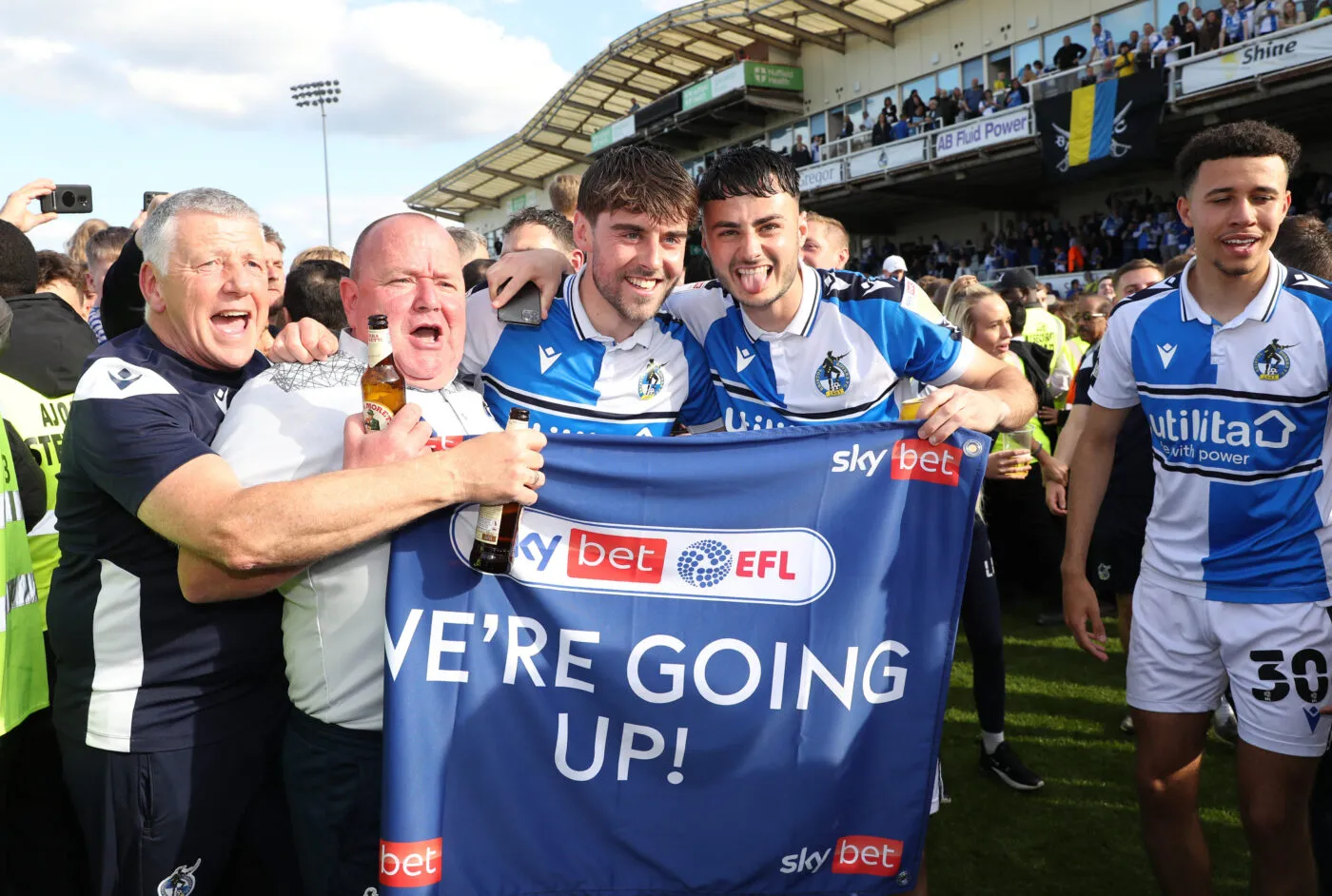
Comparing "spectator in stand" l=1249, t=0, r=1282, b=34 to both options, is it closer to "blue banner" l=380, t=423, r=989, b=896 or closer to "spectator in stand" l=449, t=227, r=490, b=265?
"spectator in stand" l=449, t=227, r=490, b=265

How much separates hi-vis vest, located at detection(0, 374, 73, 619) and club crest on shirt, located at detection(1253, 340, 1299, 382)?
3845 millimetres

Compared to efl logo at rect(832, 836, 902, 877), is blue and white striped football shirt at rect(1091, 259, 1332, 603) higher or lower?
higher

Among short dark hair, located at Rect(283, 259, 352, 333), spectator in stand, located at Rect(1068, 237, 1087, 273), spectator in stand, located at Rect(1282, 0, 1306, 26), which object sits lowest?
short dark hair, located at Rect(283, 259, 352, 333)

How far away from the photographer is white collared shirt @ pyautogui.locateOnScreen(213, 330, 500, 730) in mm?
2107

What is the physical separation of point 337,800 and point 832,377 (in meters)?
1.91

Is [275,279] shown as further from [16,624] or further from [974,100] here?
[974,100]

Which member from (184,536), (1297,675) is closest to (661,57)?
(1297,675)

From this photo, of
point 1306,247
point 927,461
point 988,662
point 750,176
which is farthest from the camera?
point 988,662

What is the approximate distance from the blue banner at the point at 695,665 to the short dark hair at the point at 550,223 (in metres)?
2.67

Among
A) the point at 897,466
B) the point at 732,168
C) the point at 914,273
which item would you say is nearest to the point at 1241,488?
the point at 897,466

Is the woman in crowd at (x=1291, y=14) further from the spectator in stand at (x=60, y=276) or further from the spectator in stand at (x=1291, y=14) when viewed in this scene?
the spectator in stand at (x=60, y=276)

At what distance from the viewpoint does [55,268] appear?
4016 millimetres

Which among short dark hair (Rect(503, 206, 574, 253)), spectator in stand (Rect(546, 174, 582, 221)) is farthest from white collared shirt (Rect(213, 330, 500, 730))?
spectator in stand (Rect(546, 174, 582, 221))

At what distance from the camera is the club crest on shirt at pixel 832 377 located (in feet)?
9.89
